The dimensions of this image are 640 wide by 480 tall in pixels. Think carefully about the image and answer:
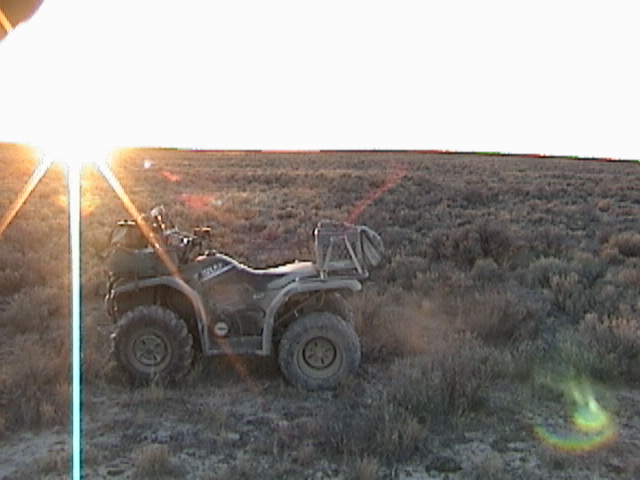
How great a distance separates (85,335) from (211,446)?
147 inches

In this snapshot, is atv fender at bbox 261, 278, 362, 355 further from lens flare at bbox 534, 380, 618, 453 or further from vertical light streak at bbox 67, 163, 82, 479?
lens flare at bbox 534, 380, 618, 453

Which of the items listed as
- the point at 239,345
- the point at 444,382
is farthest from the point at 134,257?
the point at 444,382

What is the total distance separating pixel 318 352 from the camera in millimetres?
7176

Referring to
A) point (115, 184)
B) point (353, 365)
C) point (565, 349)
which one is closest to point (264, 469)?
point (353, 365)

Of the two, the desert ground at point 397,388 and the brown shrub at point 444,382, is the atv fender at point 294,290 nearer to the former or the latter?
the desert ground at point 397,388

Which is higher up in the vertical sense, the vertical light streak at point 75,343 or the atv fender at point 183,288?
the atv fender at point 183,288

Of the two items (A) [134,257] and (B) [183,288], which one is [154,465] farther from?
(A) [134,257]

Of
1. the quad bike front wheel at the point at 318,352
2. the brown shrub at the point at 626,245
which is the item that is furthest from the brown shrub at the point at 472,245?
the quad bike front wheel at the point at 318,352

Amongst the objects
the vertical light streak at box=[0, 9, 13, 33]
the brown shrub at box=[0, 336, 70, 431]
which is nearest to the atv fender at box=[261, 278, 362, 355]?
the brown shrub at box=[0, 336, 70, 431]

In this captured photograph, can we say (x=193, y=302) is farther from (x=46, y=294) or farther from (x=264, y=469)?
(x=46, y=294)

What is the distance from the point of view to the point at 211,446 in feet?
19.3

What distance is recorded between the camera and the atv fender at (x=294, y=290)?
7004 mm

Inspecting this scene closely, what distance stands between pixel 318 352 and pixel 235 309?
0.91 meters

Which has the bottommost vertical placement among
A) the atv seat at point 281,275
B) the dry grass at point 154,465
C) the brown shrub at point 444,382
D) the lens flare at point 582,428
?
the dry grass at point 154,465
